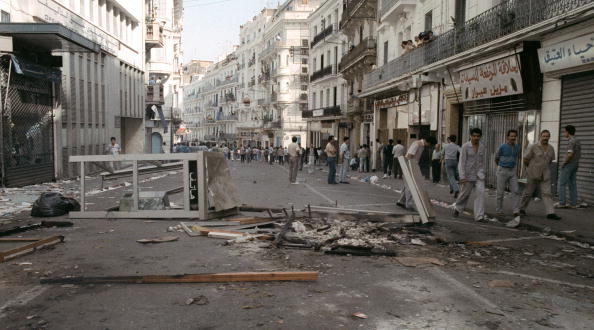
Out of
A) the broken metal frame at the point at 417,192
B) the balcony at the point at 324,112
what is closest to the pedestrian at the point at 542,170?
the broken metal frame at the point at 417,192

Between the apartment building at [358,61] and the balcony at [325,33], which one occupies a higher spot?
the balcony at [325,33]

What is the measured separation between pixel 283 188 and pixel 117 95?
1688 cm

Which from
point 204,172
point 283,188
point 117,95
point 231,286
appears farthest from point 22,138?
point 231,286

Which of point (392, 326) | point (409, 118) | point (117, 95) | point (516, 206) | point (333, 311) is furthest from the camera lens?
point (117, 95)

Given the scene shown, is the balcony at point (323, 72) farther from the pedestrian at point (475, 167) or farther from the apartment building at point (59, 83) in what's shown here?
the pedestrian at point (475, 167)

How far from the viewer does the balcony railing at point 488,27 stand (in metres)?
13.9

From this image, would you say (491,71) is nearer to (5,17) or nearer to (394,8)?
(394,8)

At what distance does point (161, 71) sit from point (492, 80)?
131 ft

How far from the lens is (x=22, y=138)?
17500mm

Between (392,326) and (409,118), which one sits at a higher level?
(409,118)

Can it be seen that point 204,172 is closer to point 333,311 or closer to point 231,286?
point 231,286

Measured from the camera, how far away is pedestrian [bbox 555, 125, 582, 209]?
1181 centimetres

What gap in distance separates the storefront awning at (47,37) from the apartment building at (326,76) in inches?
1117

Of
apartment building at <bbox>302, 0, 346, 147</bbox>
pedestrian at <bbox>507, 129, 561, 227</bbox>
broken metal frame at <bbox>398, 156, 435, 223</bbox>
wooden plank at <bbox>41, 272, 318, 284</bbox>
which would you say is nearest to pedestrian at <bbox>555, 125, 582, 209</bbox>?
pedestrian at <bbox>507, 129, 561, 227</bbox>
